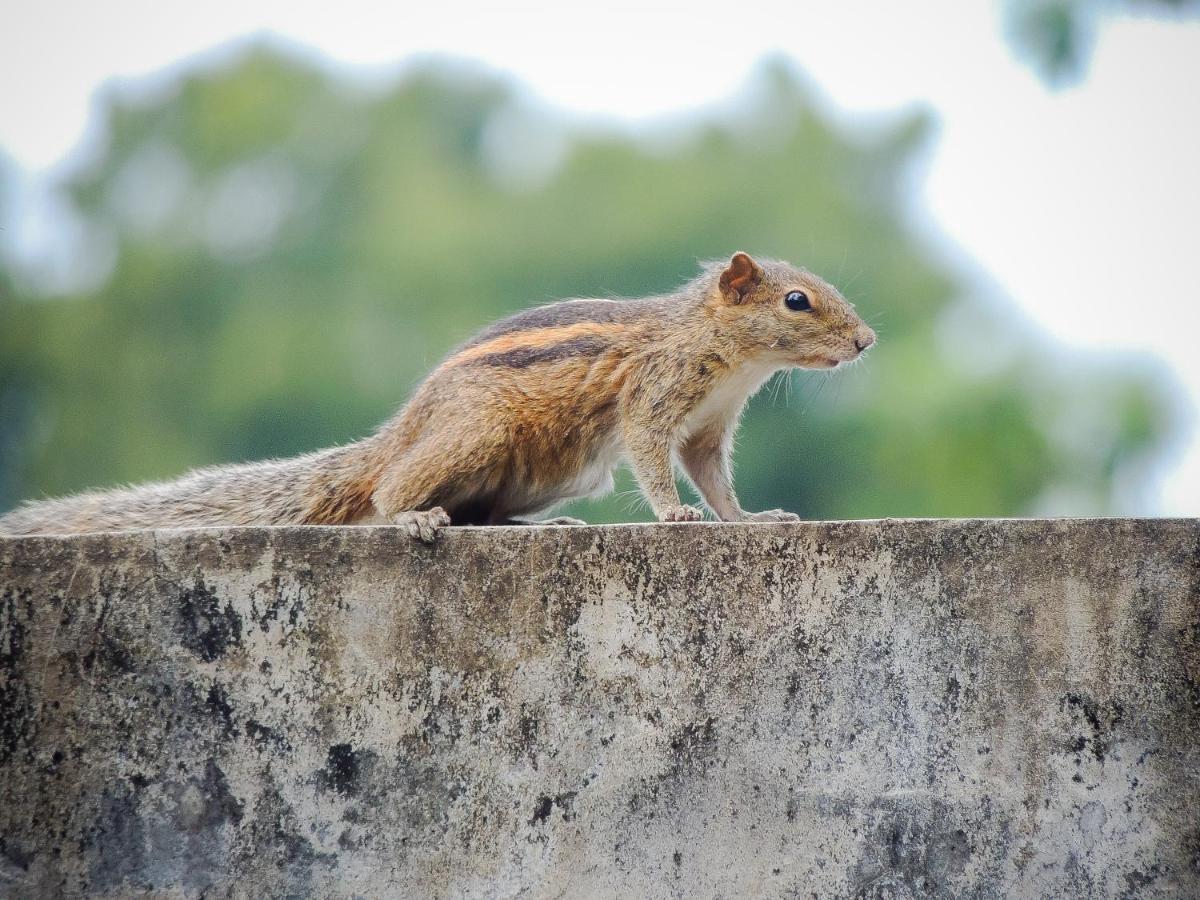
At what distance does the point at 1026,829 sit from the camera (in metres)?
3.81

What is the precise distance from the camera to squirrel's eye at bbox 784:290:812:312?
604 centimetres

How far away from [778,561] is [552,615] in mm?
→ 631

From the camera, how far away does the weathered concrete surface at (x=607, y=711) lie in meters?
3.69

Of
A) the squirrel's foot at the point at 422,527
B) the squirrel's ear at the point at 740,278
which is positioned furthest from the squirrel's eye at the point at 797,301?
the squirrel's foot at the point at 422,527

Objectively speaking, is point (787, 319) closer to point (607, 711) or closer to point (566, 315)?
point (566, 315)

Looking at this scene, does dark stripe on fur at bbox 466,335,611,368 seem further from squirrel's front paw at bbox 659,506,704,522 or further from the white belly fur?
squirrel's front paw at bbox 659,506,704,522

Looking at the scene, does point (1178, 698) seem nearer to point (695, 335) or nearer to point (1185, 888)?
point (1185, 888)

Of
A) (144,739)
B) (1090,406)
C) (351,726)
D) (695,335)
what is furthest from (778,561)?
(1090,406)

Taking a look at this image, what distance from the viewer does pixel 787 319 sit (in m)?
6.02

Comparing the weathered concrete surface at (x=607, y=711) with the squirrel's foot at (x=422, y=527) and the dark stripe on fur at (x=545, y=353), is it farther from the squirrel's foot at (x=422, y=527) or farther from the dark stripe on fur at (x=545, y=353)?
the dark stripe on fur at (x=545, y=353)

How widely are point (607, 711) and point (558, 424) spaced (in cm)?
191

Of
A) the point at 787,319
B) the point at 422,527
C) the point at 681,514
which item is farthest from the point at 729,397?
the point at 422,527

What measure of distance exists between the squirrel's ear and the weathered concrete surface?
234cm

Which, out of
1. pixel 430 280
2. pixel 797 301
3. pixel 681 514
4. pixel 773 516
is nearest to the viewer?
pixel 681 514
